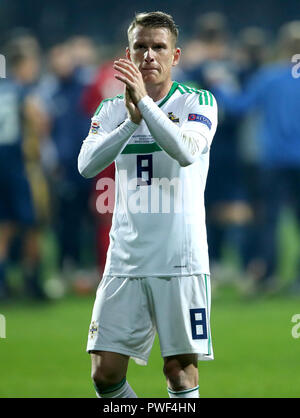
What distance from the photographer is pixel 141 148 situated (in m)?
4.20

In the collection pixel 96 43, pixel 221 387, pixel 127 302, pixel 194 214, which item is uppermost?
pixel 96 43

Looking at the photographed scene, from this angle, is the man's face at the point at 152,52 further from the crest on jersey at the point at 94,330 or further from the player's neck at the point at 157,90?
the crest on jersey at the point at 94,330

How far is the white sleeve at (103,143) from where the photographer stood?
A: 13.2 feet

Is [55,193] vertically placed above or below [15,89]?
below

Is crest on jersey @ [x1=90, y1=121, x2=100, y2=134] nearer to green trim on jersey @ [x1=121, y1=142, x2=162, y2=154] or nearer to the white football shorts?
green trim on jersey @ [x1=121, y1=142, x2=162, y2=154]

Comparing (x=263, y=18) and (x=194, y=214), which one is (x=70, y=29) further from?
(x=194, y=214)

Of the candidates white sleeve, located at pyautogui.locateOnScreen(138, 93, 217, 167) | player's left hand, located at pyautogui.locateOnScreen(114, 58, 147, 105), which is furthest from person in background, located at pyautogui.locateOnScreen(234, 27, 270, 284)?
player's left hand, located at pyautogui.locateOnScreen(114, 58, 147, 105)

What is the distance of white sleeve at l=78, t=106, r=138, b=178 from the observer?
4.04 metres

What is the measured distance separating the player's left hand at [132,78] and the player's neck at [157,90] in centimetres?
27

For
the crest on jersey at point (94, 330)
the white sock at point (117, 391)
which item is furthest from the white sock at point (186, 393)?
the crest on jersey at point (94, 330)

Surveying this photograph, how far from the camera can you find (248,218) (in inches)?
420
